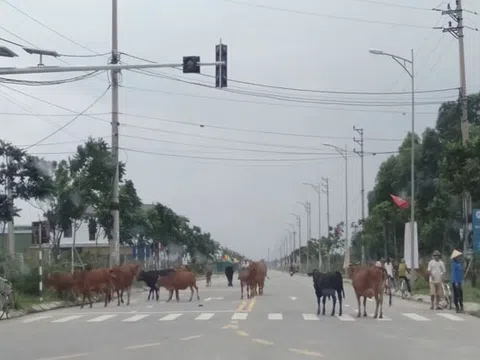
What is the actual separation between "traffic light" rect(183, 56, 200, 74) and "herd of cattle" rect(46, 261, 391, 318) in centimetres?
773

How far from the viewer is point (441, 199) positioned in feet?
188

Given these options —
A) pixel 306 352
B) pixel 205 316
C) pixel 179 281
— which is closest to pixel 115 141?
pixel 179 281

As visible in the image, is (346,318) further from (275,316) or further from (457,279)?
(457,279)

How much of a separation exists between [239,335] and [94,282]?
1500 cm

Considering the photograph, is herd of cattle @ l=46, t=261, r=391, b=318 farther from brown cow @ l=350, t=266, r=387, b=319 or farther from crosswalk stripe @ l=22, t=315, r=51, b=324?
crosswalk stripe @ l=22, t=315, r=51, b=324

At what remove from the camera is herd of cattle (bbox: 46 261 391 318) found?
992 inches

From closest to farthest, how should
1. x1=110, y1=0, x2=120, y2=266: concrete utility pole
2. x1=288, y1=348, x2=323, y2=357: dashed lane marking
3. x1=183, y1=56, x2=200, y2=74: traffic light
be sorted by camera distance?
x1=288, y1=348, x2=323, y2=357: dashed lane marking < x1=183, y1=56, x2=200, y2=74: traffic light < x1=110, y1=0, x2=120, y2=266: concrete utility pole

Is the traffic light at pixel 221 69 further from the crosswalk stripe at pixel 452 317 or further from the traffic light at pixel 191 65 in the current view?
the crosswalk stripe at pixel 452 317

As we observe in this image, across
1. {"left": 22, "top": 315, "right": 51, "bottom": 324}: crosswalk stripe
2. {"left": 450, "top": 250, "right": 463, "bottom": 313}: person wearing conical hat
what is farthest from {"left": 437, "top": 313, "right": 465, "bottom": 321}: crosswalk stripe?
{"left": 22, "top": 315, "right": 51, "bottom": 324}: crosswalk stripe

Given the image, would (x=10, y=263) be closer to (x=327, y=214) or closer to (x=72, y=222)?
(x=72, y=222)

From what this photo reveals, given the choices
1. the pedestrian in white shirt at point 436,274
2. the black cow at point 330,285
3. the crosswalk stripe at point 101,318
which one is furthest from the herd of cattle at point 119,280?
the black cow at point 330,285

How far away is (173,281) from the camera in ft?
118

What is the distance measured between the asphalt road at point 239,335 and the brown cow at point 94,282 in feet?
11.4

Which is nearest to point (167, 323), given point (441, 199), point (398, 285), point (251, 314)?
point (251, 314)
